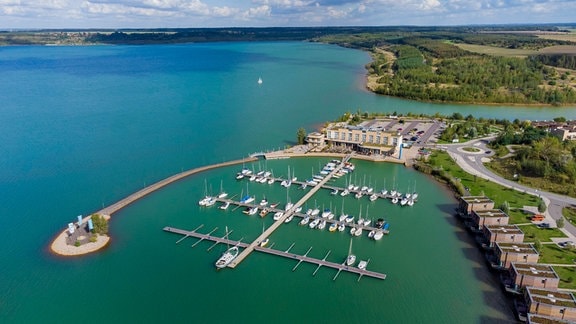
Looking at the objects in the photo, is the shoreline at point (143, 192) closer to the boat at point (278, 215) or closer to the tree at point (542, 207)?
the boat at point (278, 215)

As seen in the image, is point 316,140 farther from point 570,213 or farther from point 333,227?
point 570,213

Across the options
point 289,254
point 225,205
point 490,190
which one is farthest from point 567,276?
point 225,205

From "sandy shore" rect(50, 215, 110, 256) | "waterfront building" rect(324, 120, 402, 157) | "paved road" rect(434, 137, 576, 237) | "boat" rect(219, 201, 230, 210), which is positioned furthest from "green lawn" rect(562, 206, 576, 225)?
"sandy shore" rect(50, 215, 110, 256)

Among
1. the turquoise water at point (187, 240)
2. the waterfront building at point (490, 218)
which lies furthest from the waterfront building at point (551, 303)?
the waterfront building at point (490, 218)

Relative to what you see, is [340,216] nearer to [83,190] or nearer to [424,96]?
[83,190]

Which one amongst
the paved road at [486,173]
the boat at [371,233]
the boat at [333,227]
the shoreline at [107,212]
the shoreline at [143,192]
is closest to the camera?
the shoreline at [107,212]

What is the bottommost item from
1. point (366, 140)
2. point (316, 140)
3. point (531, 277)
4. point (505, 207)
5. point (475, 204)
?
point (531, 277)
